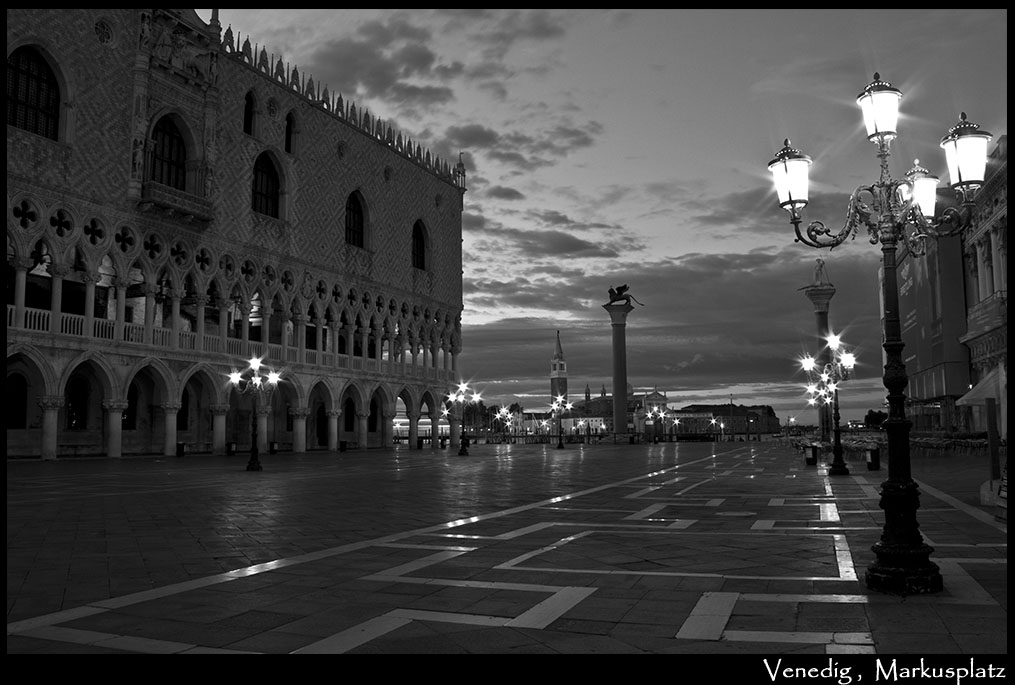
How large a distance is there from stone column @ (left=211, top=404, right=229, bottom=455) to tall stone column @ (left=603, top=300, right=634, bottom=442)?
32637 mm

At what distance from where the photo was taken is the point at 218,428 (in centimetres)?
3512

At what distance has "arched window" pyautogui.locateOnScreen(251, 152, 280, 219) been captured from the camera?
39.2 metres

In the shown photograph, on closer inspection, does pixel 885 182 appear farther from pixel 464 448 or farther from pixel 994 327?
pixel 994 327

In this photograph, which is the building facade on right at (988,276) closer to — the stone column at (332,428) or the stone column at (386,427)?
the stone column at (386,427)

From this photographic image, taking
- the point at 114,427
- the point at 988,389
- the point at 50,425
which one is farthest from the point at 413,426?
the point at 988,389

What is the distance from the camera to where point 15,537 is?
8.96 metres

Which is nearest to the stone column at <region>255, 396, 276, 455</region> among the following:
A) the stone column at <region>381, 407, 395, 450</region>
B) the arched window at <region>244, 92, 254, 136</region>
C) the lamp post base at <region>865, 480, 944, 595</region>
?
the stone column at <region>381, 407, 395, 450</region>

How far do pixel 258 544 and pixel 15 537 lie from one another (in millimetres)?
2874

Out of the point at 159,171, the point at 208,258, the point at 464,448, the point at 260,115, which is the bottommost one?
the point at 464,448

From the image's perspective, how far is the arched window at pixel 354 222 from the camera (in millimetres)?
45812

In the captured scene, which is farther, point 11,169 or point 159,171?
point 159,171

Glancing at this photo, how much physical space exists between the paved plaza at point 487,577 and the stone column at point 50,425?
15.4 metres
